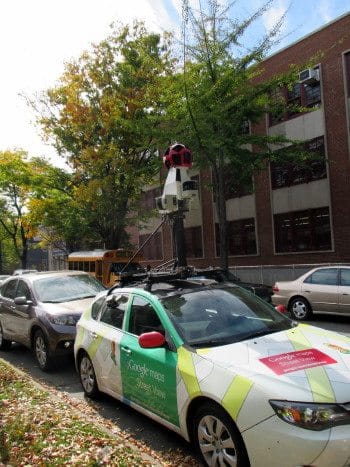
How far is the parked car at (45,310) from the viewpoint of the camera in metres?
7.67

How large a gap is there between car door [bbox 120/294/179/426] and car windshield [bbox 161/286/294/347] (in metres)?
0.20

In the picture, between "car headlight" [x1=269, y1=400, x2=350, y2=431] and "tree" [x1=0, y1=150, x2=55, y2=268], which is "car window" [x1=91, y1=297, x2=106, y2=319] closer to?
"car headlight" [x1=269, y1=400, x2=350, y2=431]

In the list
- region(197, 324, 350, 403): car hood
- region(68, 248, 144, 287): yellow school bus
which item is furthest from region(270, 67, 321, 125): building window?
region(197, 324, 350, 403): car hood

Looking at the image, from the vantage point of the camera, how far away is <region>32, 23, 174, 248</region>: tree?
73.7 ft

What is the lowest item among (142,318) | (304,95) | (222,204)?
(142,318)

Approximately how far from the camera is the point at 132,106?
73.8 ft

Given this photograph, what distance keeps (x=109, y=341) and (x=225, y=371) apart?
2.01 metres

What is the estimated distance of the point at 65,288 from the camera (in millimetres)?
9062

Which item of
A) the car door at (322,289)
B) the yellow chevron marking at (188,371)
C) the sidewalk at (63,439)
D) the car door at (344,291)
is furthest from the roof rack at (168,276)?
the car door at (322,289)

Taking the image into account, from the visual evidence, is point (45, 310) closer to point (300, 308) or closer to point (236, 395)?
point (236, 395)

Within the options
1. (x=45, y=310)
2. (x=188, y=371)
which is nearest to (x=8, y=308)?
(x=45, y=310)

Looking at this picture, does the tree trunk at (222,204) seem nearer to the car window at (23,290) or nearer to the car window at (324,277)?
the car window at (324,277)

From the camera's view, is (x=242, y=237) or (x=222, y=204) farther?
(x=242, y=237)

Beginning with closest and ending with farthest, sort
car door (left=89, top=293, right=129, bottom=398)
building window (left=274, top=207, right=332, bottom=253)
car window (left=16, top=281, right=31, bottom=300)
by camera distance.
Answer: car door (left=89, top=293, right=129, bottom=398)
car window (left=16, top=281, right=31, bottom=300)
building window (left=274, top=207, right=332, bottom=253)
